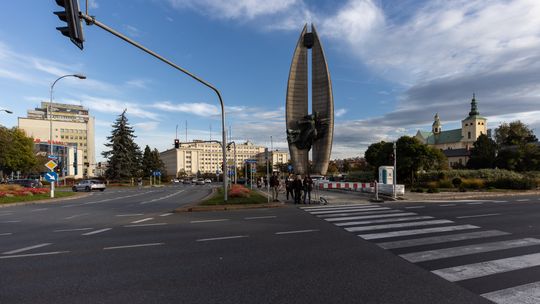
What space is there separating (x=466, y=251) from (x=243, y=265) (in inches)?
187

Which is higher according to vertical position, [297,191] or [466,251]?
[297,191]

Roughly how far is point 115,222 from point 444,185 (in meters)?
28.8

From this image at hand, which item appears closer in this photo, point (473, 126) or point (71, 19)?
point (71, 19)

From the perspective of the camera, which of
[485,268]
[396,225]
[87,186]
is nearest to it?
[485,268]

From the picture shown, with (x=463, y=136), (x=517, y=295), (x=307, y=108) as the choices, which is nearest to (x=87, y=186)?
(x=307, y=108)

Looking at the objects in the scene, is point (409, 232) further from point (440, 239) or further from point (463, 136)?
point (463, 136)

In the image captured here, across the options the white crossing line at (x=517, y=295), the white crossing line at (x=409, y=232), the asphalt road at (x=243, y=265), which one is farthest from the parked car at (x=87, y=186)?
the white crossing line at (x=517, y=295)

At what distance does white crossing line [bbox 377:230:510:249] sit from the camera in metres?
7.70

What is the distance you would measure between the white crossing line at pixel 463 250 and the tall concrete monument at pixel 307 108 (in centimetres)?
3727

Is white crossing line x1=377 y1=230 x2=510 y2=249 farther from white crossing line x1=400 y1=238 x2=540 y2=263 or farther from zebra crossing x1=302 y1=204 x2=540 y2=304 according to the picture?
white crossing line x1=400 y1=238 x2=540 y2=263

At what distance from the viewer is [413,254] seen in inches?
269

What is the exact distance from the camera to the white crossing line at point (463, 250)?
657cm

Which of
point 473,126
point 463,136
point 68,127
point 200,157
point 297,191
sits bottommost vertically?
point 297,191

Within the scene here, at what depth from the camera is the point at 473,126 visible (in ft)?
394
